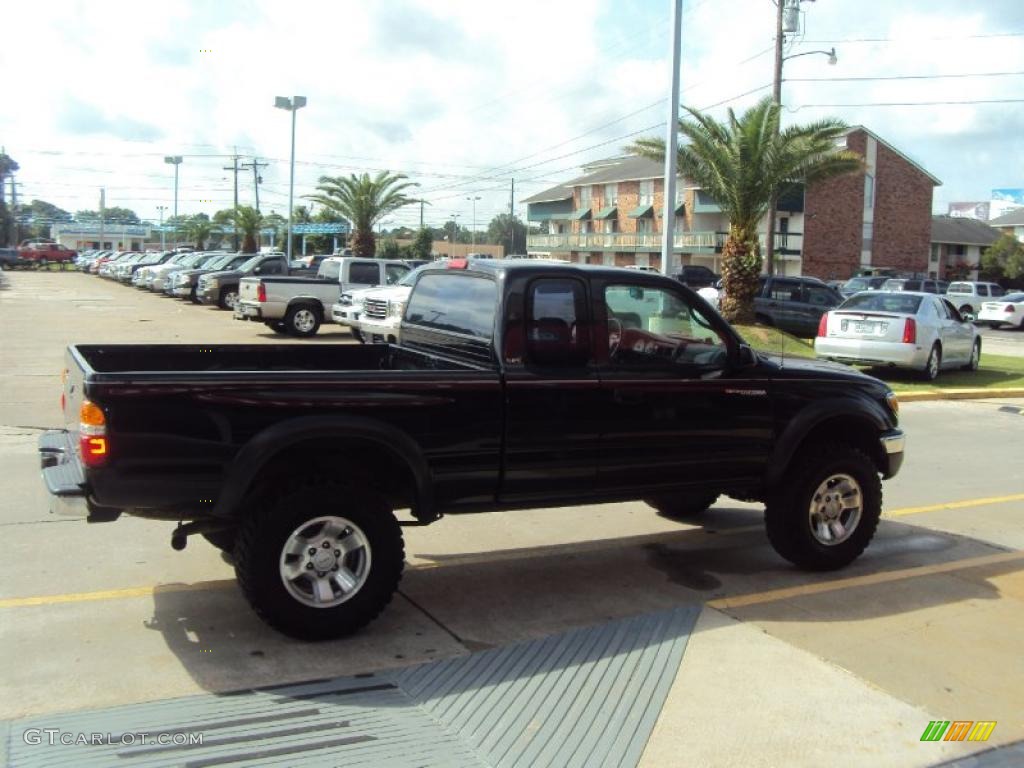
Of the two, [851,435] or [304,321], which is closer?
[851,435]

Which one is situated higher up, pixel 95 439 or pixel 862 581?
pixel 95 439

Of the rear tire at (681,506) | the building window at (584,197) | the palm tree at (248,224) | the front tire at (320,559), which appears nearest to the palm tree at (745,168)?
the rear tire at (681,506)

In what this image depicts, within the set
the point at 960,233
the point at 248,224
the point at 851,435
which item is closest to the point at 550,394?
the point at 851,435

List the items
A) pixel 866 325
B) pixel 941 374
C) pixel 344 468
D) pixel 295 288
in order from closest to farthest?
pixel 344 468
pixel 866 325
pixel 941 374
pixel 295 288

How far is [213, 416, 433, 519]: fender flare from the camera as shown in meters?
4.41

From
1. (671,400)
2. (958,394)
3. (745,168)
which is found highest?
(745,168)

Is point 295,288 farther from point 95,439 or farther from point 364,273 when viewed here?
point 95,439

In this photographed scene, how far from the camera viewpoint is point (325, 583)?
4672 millimetres

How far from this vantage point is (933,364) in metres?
16.9

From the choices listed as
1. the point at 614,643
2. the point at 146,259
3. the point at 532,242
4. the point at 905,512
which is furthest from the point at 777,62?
the point at 532,242

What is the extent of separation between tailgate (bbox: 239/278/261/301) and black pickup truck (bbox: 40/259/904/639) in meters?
15.5

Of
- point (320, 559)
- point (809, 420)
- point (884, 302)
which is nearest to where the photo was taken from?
point (320, 559)

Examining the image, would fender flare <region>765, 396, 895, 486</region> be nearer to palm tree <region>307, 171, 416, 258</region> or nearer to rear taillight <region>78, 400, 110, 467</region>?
rear taillight <region>78, 400, 110, 467</region>

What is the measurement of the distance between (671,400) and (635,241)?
55.4 metres
